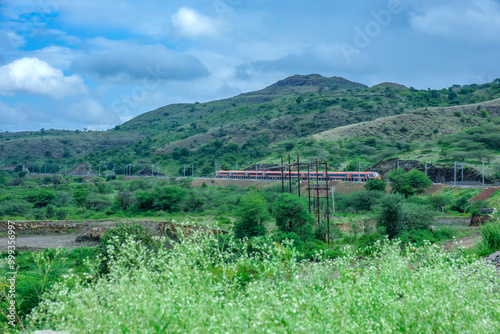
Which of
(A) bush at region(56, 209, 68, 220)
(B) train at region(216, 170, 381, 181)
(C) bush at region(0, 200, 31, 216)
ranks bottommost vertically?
(A) bush at region(56, 209, 68, 220)

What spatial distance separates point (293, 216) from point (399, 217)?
6.32m

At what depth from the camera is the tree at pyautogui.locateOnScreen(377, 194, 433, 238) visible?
80.1ft

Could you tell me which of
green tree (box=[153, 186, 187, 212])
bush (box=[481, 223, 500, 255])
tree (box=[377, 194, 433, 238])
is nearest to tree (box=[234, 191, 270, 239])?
tree (box=[377, 194, 433, 238])

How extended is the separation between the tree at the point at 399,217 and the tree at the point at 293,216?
4.57 m

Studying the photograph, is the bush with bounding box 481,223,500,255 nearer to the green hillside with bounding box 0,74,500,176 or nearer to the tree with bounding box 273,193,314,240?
the tree with bounding box 273,193,314,240

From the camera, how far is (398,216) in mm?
24516

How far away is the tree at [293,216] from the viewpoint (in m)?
24.1

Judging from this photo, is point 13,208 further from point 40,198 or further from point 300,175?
point 300,175

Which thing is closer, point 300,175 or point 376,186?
point 376,186

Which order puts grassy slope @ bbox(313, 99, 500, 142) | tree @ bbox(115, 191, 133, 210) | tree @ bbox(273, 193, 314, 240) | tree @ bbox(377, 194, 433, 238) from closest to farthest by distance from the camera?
tree @ bbox(273, 193, 314, 240) → tree @ bbox(377, 194, 433, 238) → tree @ bbox(115, 191, 133, 210) → grassy slope @ bbox(313, 99, 500, 142)

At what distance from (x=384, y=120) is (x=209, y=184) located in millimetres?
48049

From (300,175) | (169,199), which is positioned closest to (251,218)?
(169,199)

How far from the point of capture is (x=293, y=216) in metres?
24.4

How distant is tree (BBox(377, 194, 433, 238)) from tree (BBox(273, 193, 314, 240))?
4.57 metres
